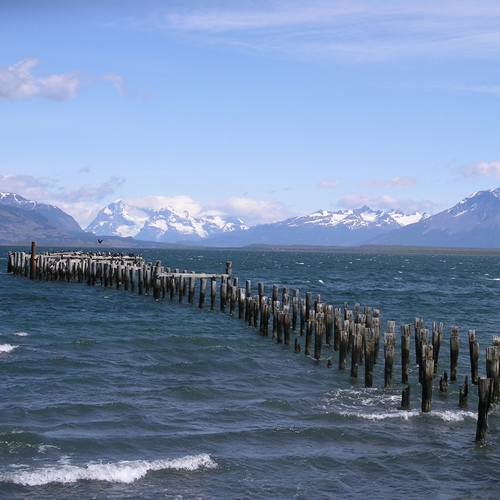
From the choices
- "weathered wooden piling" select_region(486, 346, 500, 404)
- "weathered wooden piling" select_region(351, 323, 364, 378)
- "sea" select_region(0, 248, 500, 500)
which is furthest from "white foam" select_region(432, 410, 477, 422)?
"weathered wooden piling" select_region(351, 323, 364, 378)

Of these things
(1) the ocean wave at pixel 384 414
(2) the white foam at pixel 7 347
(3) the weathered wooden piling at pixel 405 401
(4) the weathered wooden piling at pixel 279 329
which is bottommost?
(1) the ocean wave at pixel 384 414

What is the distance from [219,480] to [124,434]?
11.0ft

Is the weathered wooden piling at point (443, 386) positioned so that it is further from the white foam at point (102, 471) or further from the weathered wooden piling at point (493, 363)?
the white foam at point (102, 471)

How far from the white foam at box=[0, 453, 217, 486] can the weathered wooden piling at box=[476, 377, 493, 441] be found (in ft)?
19.4

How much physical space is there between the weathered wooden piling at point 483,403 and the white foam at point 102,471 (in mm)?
5908

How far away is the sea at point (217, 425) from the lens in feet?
48.3

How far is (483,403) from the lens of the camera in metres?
17.2

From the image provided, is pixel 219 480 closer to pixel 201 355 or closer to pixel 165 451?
pixel 165 451

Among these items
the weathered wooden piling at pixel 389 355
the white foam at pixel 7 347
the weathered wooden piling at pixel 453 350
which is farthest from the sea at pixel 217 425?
the weathered wooden piling at pixel 453 350

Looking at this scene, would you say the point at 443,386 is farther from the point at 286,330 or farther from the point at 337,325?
the point at 286,330

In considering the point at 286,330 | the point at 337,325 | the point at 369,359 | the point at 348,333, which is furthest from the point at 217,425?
the point at 286,330

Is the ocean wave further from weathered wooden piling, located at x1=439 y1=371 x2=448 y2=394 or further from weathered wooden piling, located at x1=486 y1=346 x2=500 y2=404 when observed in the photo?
weathered wooden piling, located at x1=439 y1=371 x2=448 y2=394

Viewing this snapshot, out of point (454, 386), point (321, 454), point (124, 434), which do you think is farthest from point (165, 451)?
point (454, 386)

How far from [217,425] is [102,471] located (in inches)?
160
